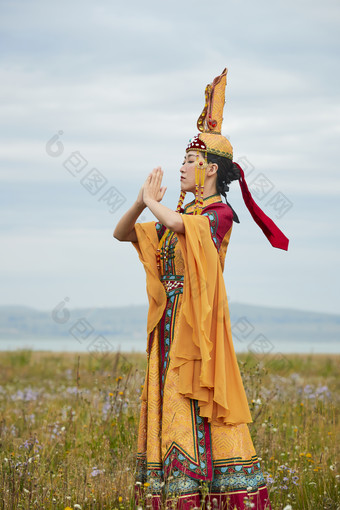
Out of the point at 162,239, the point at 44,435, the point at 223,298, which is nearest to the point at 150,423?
the point at 223,298

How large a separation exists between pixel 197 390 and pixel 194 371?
13 cm

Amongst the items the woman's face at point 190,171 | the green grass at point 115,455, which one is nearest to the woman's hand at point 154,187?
the woman's face at point 190,171

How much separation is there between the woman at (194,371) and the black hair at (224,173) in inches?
0.8

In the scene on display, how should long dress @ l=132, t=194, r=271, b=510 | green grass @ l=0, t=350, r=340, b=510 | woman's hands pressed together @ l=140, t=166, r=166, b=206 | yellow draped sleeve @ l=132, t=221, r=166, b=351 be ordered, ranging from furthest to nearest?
green grass @ l=0, t=350, r=340, b=510 → yellow draped sleeve @ l=132, t=221, r=166, b=351 → woman's hands pressed together @ l=140, t=166, r=166, b=206 → long dress @ l=132, t=194, r=271, b=510

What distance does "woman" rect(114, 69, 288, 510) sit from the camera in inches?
166

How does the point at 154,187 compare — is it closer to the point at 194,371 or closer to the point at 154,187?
the point at 154,187

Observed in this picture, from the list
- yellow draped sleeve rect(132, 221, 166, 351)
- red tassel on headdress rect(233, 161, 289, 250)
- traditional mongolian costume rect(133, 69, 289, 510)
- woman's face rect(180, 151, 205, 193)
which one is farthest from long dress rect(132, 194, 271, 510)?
red tassel on headdress rect(233, 161, 289, 250)

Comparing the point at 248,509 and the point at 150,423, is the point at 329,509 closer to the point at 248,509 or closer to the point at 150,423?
the point at 248,509

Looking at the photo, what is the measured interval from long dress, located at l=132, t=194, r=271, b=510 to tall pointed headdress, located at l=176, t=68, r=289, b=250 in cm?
30

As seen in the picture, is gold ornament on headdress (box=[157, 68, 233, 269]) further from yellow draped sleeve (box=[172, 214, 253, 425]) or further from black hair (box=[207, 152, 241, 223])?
yellow draped sleeve (box=[172, 214, 253, 425])

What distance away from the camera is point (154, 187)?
4426mm

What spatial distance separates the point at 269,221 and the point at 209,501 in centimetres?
211

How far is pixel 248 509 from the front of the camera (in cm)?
423

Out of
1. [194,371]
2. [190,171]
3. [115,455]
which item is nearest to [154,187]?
[190,171]
